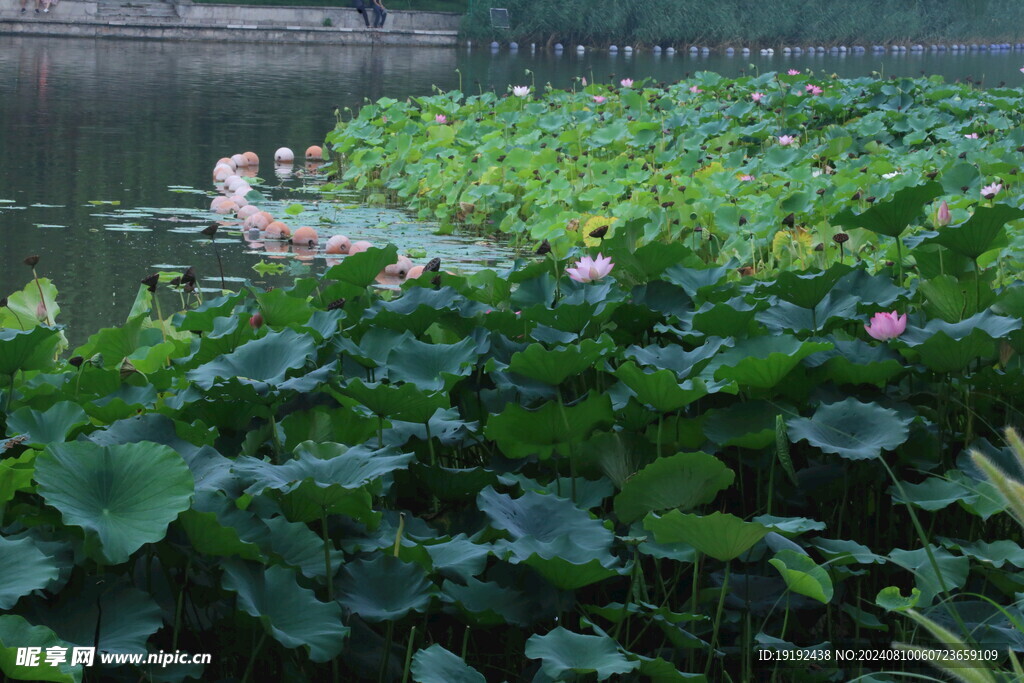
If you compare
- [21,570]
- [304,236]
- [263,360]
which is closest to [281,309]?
[263,360]

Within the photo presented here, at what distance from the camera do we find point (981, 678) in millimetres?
815

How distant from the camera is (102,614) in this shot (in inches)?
40.4

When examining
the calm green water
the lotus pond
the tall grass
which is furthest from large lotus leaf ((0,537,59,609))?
the tall grass

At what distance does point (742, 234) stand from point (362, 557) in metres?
2.45

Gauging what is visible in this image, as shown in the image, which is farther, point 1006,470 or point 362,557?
point 1006,470

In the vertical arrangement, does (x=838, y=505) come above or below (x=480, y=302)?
below

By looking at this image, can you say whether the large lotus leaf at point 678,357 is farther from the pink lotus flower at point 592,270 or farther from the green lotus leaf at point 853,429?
the pink lotus flower at point 592,270

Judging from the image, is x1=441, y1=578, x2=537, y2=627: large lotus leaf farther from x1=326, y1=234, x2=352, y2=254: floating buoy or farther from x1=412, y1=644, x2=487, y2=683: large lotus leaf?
x1=326, y1=234, x2=352, y2=254: floating buoy

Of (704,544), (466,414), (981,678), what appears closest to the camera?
(981,678)

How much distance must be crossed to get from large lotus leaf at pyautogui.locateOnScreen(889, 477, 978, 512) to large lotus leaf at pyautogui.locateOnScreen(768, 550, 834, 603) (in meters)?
0.24

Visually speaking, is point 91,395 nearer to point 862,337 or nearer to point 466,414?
point 466,414

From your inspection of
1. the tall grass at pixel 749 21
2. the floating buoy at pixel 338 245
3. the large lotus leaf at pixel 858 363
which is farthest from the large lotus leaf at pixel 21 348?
the tall grass at pixel 749 21

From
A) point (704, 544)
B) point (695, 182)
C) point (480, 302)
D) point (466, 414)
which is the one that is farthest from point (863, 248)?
point (704, 544)

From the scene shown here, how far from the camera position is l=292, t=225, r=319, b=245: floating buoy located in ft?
14.4
